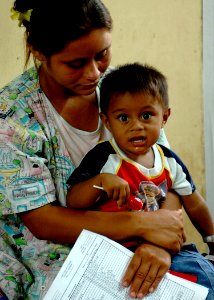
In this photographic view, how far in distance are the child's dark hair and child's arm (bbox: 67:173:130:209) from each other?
0.86ft

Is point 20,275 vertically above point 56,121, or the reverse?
point 56,121

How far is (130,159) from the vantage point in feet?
4.63

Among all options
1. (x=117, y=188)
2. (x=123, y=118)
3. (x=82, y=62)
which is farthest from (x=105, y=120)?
(x=117, y=188)

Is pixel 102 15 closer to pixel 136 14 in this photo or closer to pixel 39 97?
pixel 39 97

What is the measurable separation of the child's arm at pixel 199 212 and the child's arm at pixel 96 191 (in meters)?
0.39

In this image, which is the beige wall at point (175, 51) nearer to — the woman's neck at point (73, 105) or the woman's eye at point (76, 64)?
the woman's neck at point (73, 105)

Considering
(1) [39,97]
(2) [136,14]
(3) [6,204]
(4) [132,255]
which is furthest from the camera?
(2) [136,14]

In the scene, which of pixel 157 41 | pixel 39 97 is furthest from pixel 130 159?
pixel 157 41

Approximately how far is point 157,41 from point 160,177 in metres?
1.16

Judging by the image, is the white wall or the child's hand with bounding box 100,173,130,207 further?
the white wall

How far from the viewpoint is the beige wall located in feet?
7.59

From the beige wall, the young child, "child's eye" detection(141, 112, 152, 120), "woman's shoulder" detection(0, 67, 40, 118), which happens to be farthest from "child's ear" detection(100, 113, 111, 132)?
the beige wall

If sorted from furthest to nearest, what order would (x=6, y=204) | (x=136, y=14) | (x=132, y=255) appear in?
(x=136, y=14)
(x=6, y=204)
(x=132, y=255)

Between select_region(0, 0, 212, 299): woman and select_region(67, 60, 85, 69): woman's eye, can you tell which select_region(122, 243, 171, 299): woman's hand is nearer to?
select_region(0, 0, 212, 299): woman
